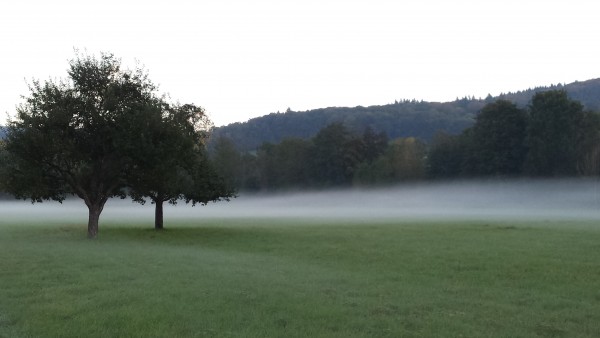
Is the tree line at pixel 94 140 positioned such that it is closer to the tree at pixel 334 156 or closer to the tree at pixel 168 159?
the tree at pixel 168 159

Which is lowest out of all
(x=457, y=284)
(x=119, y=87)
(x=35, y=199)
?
(x=457, y=284)

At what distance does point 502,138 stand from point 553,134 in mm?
8783

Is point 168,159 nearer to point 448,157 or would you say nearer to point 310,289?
point 310,289

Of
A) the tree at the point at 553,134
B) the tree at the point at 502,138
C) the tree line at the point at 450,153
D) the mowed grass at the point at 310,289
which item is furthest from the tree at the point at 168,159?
the tree at the point at 502,138

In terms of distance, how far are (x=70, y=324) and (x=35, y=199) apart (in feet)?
93.3

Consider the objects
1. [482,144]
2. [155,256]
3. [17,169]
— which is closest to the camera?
[155,256]

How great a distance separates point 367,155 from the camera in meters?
131

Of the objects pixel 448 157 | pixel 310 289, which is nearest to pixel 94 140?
pixel 310 289

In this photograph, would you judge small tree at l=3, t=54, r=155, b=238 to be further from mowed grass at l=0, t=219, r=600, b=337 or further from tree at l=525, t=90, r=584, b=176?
tree at l=525, t=90, r=584, b=176

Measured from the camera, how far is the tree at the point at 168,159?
34125 millimetres

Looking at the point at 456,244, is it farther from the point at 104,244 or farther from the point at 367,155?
the point at 367,155

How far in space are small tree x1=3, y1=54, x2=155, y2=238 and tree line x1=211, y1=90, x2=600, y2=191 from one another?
1984 centimetres

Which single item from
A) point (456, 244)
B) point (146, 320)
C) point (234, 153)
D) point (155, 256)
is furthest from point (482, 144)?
point (146, 320)

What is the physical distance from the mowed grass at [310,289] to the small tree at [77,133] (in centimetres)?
768
